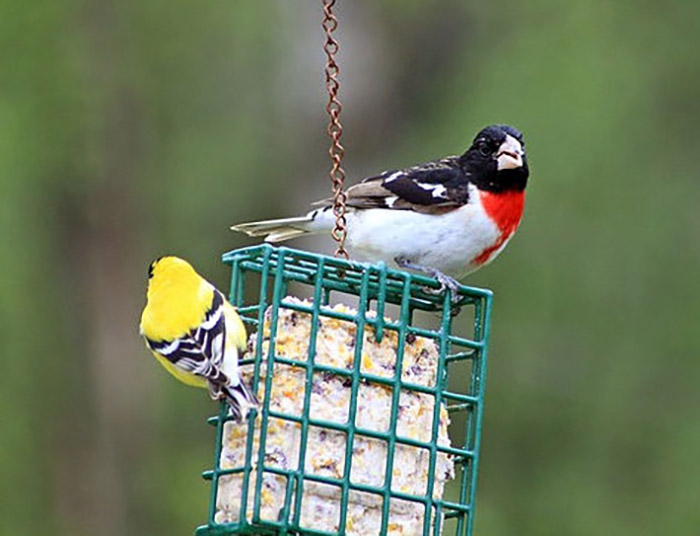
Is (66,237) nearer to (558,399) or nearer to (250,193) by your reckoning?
(250,193)

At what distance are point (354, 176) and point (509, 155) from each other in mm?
5802

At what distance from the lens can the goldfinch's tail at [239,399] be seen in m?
7.04

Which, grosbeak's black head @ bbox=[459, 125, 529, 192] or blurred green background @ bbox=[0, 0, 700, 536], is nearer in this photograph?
grosbeak's black head @ bbox=[459, 125, 529, 192]

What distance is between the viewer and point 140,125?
1611 centimetres

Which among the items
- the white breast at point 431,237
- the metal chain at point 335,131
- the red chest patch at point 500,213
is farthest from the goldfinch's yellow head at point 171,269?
the red chest patch at point 500,213

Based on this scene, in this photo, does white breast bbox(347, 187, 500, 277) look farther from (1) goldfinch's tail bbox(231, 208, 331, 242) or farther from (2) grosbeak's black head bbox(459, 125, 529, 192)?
(1) goldfinch's tail bbox(231, 208, 331, 242)

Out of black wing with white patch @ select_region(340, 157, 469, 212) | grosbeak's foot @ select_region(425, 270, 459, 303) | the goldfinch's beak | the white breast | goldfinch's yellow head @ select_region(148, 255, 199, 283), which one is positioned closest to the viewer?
grosbeak's foot @ select_region(425, 270, 459, 303)

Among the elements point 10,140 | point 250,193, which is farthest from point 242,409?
point 250,193

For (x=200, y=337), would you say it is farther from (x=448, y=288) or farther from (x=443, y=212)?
(x=443, y=212)

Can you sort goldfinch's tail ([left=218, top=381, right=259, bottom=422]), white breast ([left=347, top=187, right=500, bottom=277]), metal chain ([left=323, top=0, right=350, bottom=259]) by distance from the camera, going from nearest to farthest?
goldfinch's tail ([left=218, top=381, right=259, bottom=422]) → metal chain ([left=323, top=0, right=350, bottom=259]) → white breast ([left=347, top=187, right=500, bottom=277])

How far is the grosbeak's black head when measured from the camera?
8.72 m

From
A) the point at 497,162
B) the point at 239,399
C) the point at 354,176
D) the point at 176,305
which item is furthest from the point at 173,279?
the point at 354,176

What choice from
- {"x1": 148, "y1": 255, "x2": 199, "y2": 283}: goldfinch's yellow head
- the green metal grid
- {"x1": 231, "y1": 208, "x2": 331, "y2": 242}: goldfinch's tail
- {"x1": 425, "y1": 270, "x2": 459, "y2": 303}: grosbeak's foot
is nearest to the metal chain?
the green metal grid

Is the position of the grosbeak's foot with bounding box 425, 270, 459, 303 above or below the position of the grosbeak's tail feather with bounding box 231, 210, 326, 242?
below
